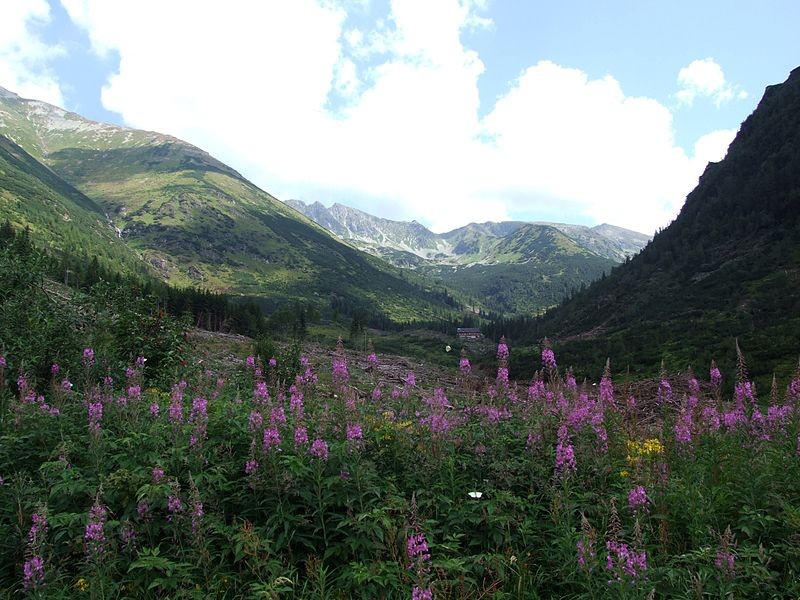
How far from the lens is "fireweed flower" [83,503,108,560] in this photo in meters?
4.59

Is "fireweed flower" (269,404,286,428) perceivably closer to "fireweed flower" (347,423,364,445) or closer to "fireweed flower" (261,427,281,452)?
"fireweed flower" (261,427,281,452)

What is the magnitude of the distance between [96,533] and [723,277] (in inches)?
4359

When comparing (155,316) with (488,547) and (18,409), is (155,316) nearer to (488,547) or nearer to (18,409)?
(18,409)

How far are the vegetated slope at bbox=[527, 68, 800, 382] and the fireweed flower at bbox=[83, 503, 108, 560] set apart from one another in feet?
172

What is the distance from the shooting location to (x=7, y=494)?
6.03m

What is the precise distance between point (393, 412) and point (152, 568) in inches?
194

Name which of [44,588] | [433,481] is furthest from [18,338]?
[433,481]

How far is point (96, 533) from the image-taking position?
15.4 ft

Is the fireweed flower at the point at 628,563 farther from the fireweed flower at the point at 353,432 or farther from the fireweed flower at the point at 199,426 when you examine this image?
the fireweed flower at the point at 199,426

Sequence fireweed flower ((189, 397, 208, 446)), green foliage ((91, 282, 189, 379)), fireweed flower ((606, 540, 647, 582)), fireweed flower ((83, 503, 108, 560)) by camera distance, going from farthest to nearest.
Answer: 1. green foliage ((91, 282, 189, 379))
2. fireweed flower ((189, 397, 208, 446))
3. fireweed flower ((83, 503, 108, 560))
4. fireweed flower ((606, 540, 647, 582))

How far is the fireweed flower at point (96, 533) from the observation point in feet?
15.1

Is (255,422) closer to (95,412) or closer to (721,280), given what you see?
(95,412)

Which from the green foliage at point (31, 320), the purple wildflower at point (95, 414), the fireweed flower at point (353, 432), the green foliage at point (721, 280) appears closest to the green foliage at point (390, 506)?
the purple wildflower at point (95, 414)

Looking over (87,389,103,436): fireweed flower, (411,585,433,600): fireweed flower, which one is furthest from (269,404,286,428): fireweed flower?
(411,585,433,600): fireweed flower
